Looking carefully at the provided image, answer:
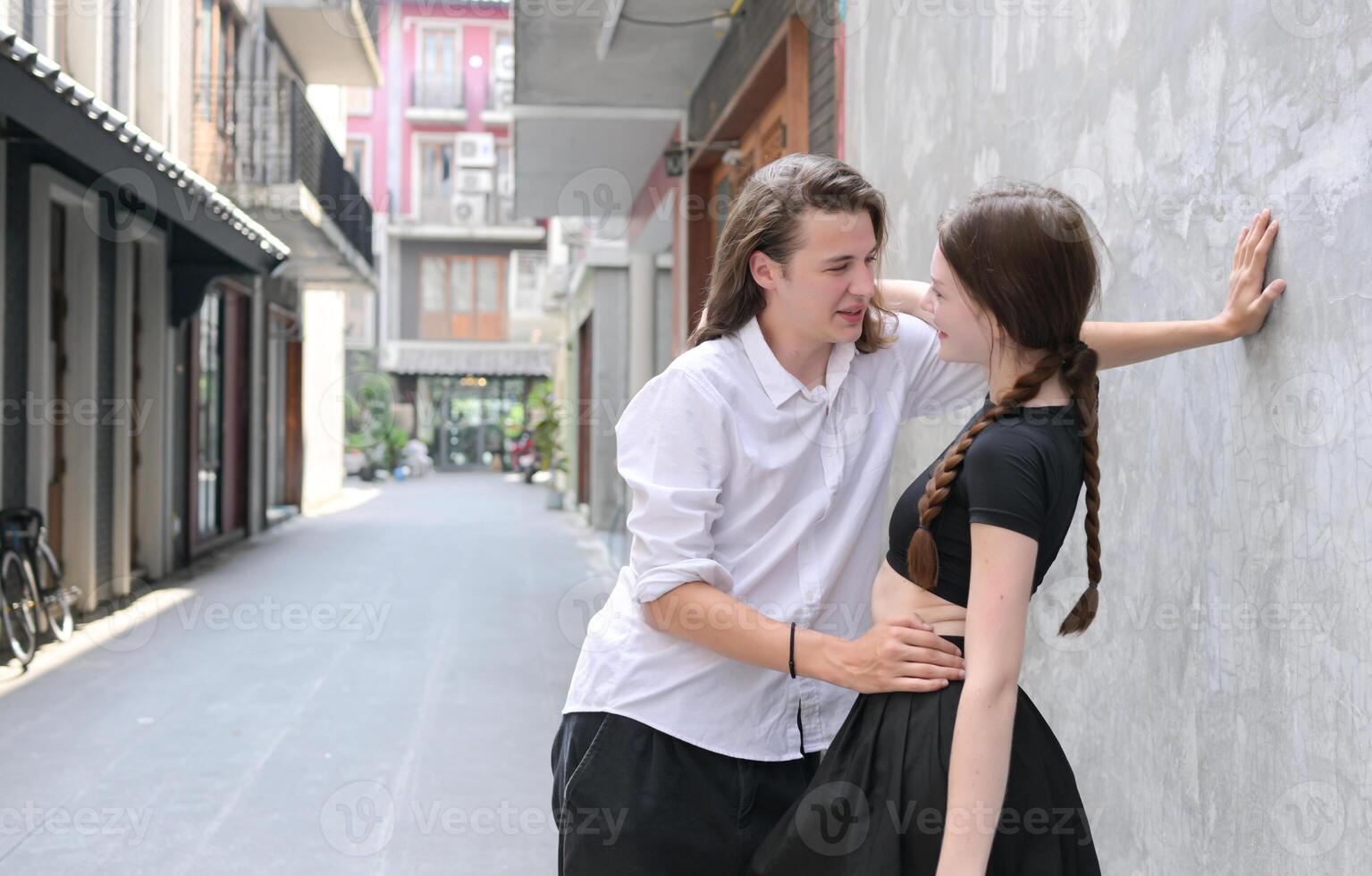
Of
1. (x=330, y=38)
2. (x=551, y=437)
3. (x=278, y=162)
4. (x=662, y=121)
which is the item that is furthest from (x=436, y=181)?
(x=662, y=121)

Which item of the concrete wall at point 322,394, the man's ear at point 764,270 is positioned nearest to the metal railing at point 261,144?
the concrete wall at point 322,394

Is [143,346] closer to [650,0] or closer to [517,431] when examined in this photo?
[650,0]

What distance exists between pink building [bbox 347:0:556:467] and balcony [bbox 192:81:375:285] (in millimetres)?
18242

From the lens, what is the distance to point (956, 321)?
155cm

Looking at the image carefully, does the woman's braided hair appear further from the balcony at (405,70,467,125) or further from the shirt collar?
the balcony at (405,70,467,125)

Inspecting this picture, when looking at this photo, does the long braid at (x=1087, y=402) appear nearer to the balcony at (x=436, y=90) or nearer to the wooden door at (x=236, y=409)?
the wooden door at (x=236, y=409)

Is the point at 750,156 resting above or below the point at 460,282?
below

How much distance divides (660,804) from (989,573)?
594mm

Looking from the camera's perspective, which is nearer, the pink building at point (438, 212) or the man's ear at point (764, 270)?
the man's ear at point (764, 270)

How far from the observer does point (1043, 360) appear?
4.83 feet

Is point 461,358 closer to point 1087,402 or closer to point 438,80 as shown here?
point 438,80

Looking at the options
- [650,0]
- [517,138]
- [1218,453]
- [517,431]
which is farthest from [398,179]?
[1218,453]

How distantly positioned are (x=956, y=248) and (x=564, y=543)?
12217 mm

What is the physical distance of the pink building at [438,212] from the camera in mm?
33750
